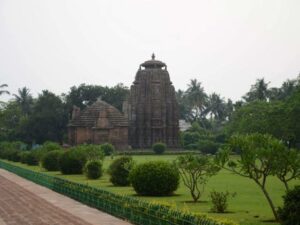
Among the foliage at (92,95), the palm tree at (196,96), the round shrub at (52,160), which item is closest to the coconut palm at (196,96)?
the palm tree at (196,96)

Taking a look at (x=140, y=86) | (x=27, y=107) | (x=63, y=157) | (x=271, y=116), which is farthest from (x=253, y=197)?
(x=27, y=107)

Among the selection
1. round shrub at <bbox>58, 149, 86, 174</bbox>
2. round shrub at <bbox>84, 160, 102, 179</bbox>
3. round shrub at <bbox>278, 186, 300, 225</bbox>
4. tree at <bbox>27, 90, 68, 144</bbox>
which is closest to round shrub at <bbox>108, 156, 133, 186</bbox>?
round shrub at <bbox>84, 160, 102, 179</bbox>

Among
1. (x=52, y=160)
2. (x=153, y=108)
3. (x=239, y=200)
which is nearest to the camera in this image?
(x=239, y=200)

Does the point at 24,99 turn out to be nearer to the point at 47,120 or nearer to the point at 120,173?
the point at 47,120

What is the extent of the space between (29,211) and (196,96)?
98.0m

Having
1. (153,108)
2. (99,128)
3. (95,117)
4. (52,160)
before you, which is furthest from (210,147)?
(52,160)

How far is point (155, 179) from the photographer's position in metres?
22.9

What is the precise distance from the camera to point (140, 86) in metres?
83.6

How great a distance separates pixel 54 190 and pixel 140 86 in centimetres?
5774

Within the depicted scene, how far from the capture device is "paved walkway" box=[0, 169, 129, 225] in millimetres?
16016

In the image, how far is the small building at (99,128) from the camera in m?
80.5

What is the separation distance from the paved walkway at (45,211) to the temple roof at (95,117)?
54511 mm

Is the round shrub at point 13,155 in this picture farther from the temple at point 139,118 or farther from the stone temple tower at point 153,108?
the stone temple tower at point 153,108

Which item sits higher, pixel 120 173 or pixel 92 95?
pixel 92 95
